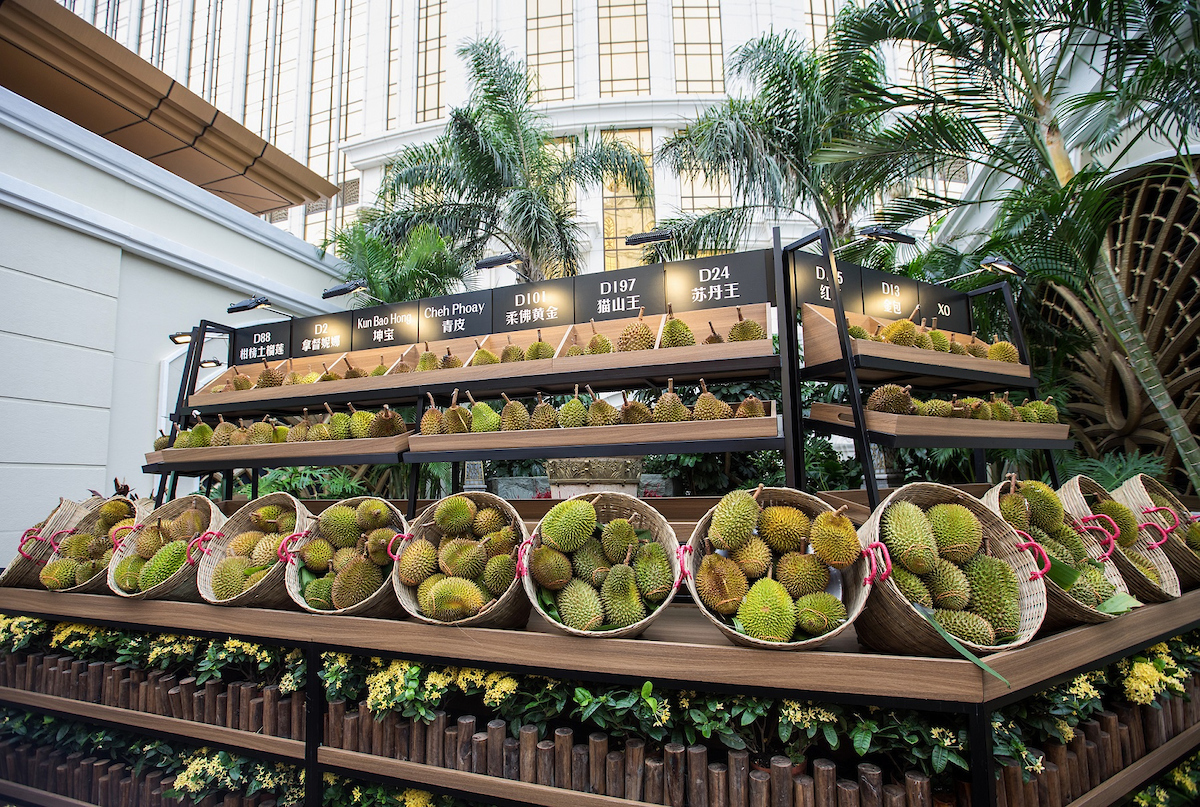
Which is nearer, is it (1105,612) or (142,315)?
(1105,612)

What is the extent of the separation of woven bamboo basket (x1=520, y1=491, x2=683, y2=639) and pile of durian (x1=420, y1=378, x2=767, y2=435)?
67 centimetres

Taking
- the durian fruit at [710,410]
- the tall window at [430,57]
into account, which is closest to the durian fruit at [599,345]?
the durian fruit at [710,410]

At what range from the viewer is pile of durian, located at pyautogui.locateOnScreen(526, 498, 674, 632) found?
157 cm

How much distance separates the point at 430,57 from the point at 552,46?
3.06m

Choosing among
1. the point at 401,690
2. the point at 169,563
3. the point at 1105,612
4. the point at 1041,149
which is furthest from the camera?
the point at 1041,149

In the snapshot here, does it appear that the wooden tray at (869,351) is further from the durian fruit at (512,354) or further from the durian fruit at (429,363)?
the durian fruit at (429,363)

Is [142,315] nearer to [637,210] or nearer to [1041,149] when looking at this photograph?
[1041,149]

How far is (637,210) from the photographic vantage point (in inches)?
504

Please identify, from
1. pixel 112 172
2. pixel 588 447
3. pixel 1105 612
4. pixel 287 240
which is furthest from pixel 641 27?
pixel 1105 612

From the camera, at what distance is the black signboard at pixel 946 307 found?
331cm

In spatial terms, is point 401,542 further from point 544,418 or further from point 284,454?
point 284,454

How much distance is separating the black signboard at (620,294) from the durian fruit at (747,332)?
1.59 feet

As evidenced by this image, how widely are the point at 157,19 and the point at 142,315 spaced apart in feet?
58.1

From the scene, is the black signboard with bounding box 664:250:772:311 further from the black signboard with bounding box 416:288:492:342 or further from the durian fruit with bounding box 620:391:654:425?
the black signboard with bounding box 416:288:492:342
